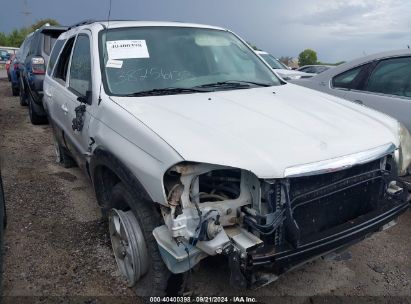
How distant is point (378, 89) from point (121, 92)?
2864 millimetres

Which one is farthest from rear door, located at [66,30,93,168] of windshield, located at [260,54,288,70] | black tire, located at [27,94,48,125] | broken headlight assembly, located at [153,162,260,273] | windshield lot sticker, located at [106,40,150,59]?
windshield, located at [260,54,288,70]

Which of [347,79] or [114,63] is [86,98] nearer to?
[114,63]

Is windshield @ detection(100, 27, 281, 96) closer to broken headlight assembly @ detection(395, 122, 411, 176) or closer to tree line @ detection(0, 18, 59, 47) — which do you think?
broken headlight assembly @ detection(395, 122, 411, 176)

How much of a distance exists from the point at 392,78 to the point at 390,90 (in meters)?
0.14

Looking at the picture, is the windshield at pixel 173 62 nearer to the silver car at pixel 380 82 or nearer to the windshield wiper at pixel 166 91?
the windshield wiper at pixel 166 91

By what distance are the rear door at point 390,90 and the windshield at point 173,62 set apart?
47.9 inches

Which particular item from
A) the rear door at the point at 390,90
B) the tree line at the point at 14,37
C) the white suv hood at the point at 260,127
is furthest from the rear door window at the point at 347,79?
the tree line at the point at 14,37

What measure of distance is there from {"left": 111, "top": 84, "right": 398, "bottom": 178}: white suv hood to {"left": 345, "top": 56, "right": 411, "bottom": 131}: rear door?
103cm

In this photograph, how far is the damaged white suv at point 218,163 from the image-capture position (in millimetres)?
2111

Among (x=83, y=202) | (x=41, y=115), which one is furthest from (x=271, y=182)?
(x=41, y=115)

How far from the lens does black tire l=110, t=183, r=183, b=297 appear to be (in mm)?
2340

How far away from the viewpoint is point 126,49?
321 cm

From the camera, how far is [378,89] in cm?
432

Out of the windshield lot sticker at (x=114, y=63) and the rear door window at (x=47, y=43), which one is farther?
the rear door window at (x=47, y=43)
